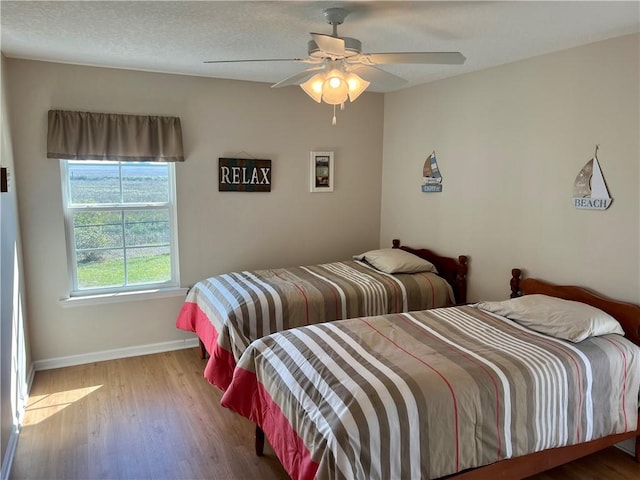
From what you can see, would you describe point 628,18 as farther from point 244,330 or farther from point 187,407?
point 187,407

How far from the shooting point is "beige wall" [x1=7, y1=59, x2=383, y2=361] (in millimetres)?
3381

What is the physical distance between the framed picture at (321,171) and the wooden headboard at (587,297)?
6.30ft

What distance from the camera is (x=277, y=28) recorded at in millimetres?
2484

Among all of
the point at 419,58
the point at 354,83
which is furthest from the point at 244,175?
the point at 419,58

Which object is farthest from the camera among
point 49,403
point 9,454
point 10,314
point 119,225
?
point 119,225

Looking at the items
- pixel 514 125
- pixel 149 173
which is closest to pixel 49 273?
pixel 149 173

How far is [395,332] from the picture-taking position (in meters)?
2.51

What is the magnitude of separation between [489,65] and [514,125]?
500 millimetres

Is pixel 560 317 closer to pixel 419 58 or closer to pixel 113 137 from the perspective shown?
pixel 419 58

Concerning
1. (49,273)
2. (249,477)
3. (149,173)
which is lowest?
(249,477)

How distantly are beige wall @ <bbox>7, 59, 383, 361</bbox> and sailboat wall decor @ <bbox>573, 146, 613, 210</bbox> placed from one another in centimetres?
214

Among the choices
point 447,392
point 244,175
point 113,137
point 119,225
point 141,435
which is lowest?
point 141,435

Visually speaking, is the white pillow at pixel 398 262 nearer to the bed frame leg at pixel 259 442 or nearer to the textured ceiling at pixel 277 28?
the textured ceiling at pixel 277 28

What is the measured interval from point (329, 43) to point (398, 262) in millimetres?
2183
